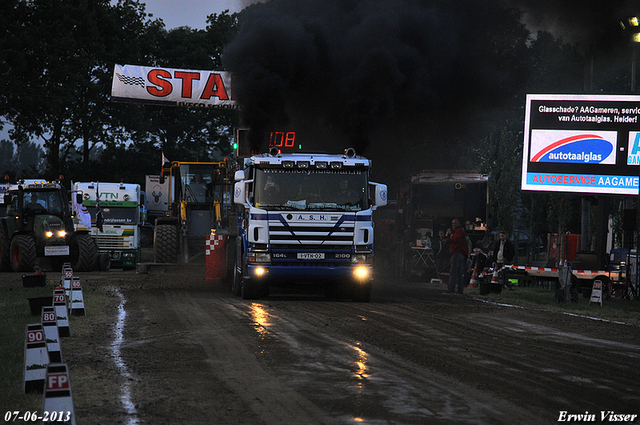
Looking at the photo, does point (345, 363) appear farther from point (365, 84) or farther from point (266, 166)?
point (365, 84)

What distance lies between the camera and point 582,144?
70.4ft

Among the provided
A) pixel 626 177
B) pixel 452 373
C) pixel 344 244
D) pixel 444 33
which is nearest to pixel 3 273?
pixel 344 244

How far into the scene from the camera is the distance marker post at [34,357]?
681cm

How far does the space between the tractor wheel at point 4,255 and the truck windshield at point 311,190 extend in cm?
1364

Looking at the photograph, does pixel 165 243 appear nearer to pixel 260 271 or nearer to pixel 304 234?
pixel 260 271

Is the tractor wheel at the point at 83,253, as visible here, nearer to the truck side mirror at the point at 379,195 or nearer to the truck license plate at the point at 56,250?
the truck license plate at the point at 56,250

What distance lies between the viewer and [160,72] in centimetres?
3144

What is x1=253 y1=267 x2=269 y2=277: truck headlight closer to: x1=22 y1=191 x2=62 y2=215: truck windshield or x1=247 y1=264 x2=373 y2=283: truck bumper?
x1=247 y1=264 x2=373 y2=283: truck bumper

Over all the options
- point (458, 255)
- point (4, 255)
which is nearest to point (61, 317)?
point (458, 255)

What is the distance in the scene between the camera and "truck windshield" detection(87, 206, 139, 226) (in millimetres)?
29614

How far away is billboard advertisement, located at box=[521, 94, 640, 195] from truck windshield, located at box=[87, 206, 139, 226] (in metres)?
14.9

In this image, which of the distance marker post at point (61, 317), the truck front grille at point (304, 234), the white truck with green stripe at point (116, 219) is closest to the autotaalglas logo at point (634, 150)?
the truck front grille at point (304, 234)

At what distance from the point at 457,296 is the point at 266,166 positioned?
6455 mm

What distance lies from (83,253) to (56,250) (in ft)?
2.82
